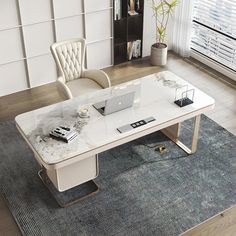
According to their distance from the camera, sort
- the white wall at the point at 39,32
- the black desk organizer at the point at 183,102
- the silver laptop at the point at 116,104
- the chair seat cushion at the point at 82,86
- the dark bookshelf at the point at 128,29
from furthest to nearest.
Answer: the dark bookshelf at the point at 128,29, the white wall at the point at 39,32, the chair seat cushion at the point at 82,86, the black desk organizer at the point at 183,102, the silver laptop at the point at 116,104

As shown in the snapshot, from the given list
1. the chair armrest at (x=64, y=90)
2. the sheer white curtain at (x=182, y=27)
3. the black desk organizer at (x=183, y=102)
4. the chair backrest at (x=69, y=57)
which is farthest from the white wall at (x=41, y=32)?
the black desk organizer at (x=183, y=102)

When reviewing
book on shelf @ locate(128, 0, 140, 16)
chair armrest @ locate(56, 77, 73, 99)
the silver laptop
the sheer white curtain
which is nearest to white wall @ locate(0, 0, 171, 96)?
book on shelf @ locate(128, 0, 140, 16)

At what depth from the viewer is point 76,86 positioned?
4.90 meters

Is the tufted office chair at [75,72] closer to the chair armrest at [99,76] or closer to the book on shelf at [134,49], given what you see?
the chair armrest at [99,76]

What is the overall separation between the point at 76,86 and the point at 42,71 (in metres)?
0.98

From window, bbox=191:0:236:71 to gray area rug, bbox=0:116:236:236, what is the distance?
164cm

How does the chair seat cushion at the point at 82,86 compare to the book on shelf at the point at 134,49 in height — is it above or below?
above

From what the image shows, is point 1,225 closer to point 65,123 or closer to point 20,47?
point 65,123

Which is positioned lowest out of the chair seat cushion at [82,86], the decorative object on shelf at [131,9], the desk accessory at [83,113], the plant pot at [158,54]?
the plant pot at [158,54]

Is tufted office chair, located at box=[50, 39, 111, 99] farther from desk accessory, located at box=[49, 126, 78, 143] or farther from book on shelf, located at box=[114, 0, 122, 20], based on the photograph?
book on shelf, located at box=[114, 0, 122, 20]

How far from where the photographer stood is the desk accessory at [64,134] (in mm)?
3682

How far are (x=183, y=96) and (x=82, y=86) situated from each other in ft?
4.06

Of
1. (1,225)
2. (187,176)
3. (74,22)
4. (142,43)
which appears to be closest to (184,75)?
(142,43)

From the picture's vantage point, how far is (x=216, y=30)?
6.02 meters
